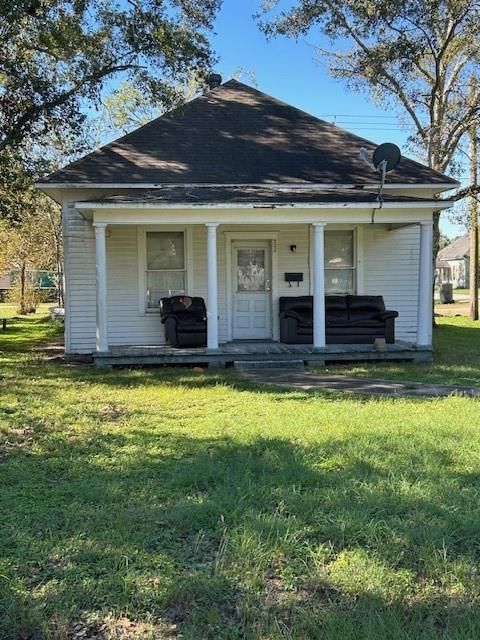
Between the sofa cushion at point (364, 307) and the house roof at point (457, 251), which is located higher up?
the house roof at point (457, 251)

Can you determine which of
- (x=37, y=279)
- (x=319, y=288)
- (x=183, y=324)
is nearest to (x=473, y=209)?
(x=319, y=288)

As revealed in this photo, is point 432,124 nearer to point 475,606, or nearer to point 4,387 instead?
point 4,387

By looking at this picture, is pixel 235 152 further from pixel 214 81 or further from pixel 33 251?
pixel 33 251

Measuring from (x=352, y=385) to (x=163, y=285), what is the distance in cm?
530

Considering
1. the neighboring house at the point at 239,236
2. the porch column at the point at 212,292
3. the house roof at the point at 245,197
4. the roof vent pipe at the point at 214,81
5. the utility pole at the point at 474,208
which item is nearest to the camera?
the house roof at the point at 245,197

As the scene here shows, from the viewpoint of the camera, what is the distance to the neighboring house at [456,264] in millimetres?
66800

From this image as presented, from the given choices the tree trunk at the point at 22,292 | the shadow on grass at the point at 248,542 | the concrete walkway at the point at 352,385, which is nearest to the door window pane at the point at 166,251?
the concrete walkway at the point at 352,385

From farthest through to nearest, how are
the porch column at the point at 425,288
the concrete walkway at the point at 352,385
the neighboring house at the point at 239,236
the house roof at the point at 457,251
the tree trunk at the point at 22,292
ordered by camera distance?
the house roof at the point at 457,251 < the tree trunk at the point at 22,292 < the porch column at the point at 425,288 < the neighboring house at the point at 239,236 < the concrete walkway at the point at 352,385

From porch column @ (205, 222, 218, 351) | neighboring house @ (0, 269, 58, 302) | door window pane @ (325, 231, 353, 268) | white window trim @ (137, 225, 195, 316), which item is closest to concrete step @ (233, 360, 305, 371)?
porch column @ (205, 222, 218, 351)

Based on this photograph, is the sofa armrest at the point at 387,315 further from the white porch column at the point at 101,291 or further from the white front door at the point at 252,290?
the white porch column at the point at 101,291

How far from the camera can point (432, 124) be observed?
57.0ft

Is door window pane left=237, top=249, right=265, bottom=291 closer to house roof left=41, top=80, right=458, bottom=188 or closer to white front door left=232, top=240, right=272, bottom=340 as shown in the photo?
white front door left=232, top=240, right=272, bottom=340

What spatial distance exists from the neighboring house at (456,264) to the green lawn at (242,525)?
210ft

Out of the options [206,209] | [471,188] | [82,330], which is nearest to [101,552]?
[206,209]
